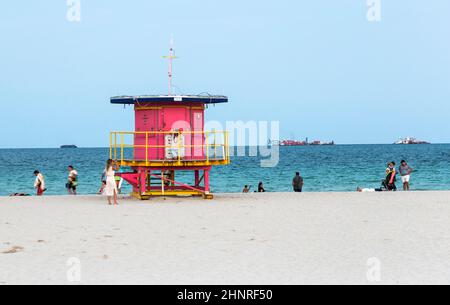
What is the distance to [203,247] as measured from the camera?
14727 millimetres

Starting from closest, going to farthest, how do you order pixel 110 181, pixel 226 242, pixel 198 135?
pixel 226 242
pixel 110 181
pixel 198 135

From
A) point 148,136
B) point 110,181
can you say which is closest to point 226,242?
point 110,181

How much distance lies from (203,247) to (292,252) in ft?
6.55

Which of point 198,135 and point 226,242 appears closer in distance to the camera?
point 226,242

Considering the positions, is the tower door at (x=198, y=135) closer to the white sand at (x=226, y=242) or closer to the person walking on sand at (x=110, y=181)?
the white sand at (x=226, y=242)

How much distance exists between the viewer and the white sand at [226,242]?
11742 mm

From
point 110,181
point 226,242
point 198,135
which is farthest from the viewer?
point 198,135

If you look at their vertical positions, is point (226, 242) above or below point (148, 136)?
below

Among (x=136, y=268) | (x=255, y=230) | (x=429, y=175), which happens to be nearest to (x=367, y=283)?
(x=136, y=268)

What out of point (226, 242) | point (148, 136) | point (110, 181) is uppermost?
point (148, 136)

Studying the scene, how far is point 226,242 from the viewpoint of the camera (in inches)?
608

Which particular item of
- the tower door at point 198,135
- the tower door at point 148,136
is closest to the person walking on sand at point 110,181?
the tower door at point 148,136

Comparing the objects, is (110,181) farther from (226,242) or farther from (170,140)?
(226,242)

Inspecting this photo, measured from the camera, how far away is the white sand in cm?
1174
